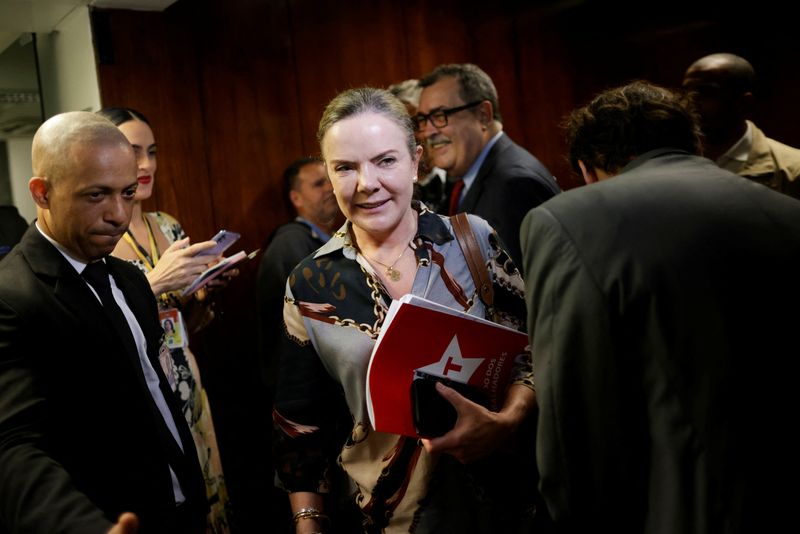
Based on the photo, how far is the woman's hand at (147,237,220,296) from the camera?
2.49 meters

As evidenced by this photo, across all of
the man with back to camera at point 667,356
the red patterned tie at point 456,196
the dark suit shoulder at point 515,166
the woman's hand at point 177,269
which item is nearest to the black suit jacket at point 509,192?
the dark suit shoulder at point 515,166

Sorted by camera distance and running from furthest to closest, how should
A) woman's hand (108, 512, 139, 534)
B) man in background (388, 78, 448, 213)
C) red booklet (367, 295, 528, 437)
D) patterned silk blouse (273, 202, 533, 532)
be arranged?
1. man in background (388, 78, 448, 213)
2. patterned silk blouse (273, 202, 533, 532)
3. red booklet (367, 295, 528, 437)
4. woman's hand (108, 512, 139, 534)

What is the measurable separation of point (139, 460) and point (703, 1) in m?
4.37

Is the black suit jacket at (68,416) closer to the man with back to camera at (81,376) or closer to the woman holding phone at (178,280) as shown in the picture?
the man with back to camera at (81,376)

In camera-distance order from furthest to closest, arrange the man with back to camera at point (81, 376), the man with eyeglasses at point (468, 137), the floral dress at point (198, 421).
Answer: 1. the man with eyeglasses at point (468, 137)
2. the floral dress at point (198, 421)
3. the man with back to camera at point (81, 376)

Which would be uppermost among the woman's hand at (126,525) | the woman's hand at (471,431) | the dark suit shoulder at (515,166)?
the dark suit shoulder at (515,166)

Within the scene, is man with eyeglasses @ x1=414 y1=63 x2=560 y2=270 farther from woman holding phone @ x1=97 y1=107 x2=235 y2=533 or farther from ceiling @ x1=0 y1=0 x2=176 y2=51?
ceiling @ x1=0 y1=0 x2=176 y2=51

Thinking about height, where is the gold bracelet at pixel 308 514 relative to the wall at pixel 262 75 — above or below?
below

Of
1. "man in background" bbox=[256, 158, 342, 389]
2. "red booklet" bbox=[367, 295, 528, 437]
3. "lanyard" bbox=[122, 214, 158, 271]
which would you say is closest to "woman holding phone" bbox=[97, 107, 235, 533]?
"lanyard" bbox=[122, 214, 158, 271]

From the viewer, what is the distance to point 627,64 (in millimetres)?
4961

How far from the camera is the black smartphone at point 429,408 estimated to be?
154 centimetres

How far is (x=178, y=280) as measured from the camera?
2.50 metres

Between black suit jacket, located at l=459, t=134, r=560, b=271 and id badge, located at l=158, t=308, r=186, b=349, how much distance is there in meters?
1.25

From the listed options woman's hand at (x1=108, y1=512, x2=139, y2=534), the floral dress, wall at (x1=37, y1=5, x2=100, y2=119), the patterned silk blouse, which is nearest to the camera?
woman's hand at (x1=108, y1=512, x2=139, y2=534)
